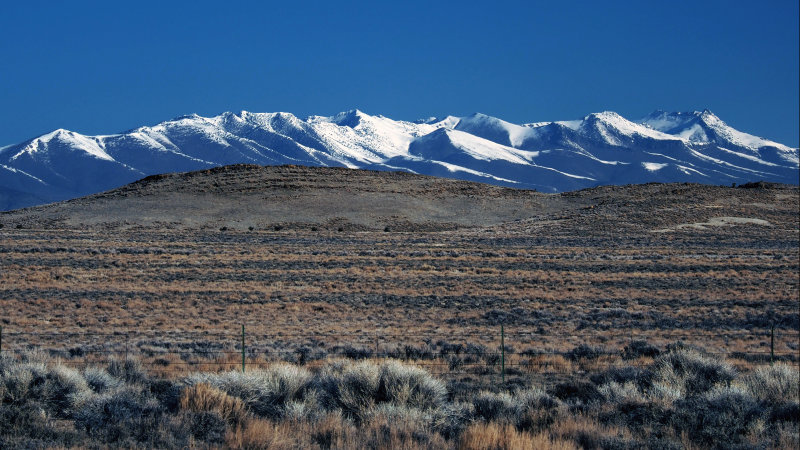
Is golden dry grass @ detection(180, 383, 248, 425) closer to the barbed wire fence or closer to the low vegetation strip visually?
the low vegetation strip

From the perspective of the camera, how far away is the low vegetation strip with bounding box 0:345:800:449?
9.28 metres

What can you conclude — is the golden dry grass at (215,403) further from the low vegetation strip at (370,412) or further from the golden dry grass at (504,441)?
the golden dry grass at (504,441)

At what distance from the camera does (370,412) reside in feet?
34.1

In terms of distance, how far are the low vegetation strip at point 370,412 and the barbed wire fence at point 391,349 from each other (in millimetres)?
2596

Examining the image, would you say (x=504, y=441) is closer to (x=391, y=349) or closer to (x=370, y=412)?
(x=370, y=412)

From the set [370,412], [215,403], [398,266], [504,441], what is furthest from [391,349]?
[398,266]

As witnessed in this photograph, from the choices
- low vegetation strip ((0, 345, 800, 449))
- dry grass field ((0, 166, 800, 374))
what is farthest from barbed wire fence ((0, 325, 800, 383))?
low vegetation strip ((0, 345, 800, 449))

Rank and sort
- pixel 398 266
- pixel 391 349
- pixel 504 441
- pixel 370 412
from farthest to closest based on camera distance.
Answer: pixel 398 266 < pixel 391 349 < pixel 370 412 < pixel 504 441

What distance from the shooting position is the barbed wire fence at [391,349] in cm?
1580

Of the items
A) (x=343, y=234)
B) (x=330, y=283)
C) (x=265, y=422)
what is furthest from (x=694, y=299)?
(x=343, y=234)

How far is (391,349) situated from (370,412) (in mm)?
7370

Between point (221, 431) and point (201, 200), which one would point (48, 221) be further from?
point (221, 431)

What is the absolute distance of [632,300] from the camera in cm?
3019

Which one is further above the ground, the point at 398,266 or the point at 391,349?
the point at 398,266
